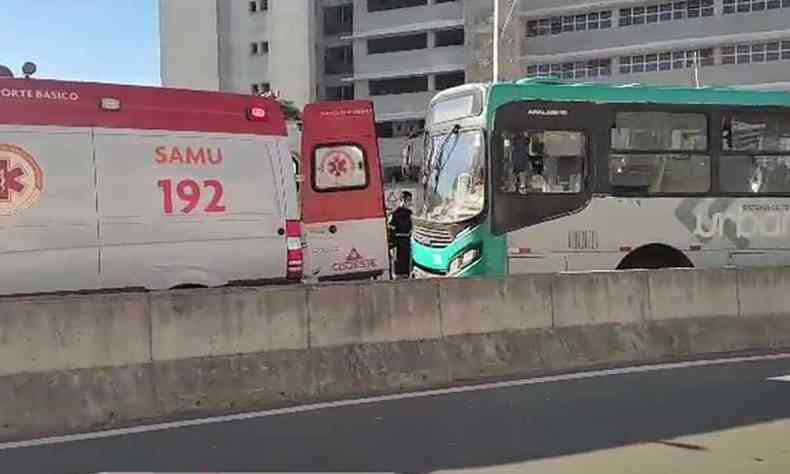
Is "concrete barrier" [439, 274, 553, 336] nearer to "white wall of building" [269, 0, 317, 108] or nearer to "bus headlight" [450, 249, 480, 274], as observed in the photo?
"bus headlight" [450, 249, 480, 274]

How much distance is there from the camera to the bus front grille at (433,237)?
13.8m

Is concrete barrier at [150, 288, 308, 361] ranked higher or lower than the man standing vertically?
lower

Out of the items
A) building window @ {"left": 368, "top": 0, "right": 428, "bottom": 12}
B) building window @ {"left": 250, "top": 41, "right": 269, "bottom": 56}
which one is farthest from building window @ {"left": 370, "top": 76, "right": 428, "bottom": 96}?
building window @ {"left": 250, "top": 41, "right": 269, "bottom": 56}

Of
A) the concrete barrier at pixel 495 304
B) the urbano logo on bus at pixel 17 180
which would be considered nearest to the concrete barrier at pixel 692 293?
the concrete barrier at pixel 495 304

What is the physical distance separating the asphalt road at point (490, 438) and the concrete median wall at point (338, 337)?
540 mm

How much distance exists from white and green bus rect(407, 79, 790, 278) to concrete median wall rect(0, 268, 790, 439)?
121 inches

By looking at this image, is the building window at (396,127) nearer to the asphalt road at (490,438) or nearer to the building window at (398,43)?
the building window at (398,43)

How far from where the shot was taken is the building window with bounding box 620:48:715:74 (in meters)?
59.3

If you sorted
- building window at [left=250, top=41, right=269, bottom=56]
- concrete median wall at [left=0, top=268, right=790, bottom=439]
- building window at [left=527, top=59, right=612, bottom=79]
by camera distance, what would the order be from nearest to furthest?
concrete median wall at [left=0, top=268, right=790, bottom=439]
building window at [left=527, top=59, right=612, bottom=79]
building window at [left=250, top=41, right=269, bottom=56]

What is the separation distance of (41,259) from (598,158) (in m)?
7.81

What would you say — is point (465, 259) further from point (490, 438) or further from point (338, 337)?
point (490, 438)

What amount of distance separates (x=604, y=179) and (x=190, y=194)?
6281 mm

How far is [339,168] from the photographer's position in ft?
44.8

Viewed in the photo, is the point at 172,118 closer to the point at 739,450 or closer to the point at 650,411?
the point at 650,411
